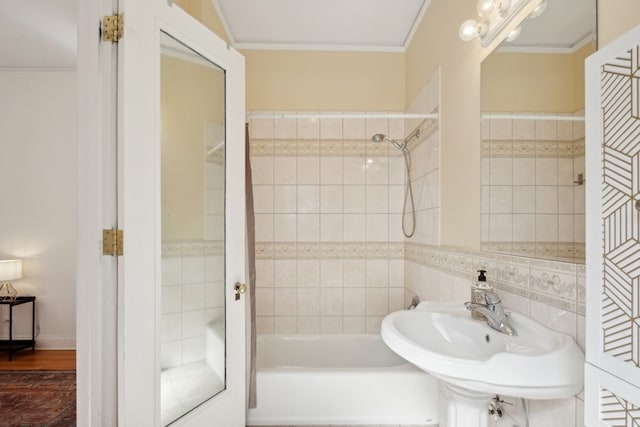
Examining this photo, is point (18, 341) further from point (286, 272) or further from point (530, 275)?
point (530, 275)

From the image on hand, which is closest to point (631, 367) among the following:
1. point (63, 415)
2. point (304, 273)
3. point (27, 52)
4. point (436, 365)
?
point (436, 365)

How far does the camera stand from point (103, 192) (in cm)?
130

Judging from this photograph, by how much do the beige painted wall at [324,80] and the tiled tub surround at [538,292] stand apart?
1.57m

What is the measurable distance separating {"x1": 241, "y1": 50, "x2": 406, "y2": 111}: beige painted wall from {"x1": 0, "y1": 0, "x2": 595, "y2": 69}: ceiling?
0.08 m

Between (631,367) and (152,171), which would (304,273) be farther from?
(631,367)

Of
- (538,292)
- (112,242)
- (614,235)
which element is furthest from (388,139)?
(614,235)

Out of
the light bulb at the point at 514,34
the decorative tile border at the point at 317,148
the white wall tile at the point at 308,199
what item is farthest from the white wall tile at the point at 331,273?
the light bulb at the point at 514,34

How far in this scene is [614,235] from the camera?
66 centimetres

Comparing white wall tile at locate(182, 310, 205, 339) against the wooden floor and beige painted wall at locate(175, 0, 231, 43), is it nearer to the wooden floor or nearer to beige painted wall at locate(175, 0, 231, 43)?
beige painted wall at locate(175, 0, 231, 43)

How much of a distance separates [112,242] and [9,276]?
262 cm

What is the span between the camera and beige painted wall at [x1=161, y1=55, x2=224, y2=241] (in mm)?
1489

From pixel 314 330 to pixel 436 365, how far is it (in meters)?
1.94

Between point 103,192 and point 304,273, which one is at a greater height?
point 103,192

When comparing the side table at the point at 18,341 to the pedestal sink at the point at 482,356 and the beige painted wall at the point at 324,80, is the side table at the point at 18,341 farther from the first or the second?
the pedestal sink at the point at 482,356
